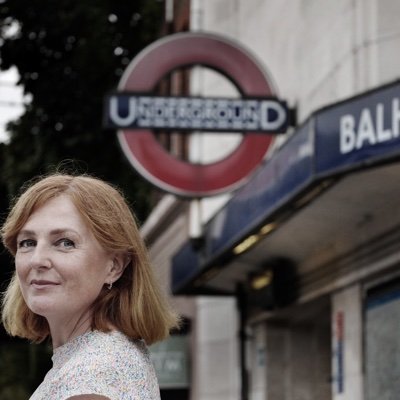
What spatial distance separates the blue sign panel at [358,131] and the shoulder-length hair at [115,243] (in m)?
5.64

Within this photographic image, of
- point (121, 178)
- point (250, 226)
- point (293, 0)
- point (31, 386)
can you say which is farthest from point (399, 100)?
point (31, 386)

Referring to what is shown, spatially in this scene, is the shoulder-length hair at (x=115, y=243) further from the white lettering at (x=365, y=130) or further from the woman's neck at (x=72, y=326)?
the white lettering at (x=365, y=130)

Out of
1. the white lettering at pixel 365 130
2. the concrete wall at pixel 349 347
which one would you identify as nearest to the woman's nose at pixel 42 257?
the white lettering at pixel 365 130

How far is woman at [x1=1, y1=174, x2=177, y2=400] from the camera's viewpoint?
8.30 feet

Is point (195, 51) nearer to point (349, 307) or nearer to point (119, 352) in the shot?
point (349, 307)

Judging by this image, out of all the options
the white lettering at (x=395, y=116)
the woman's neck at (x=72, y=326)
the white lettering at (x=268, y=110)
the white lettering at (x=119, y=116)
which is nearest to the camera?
the woman's neck at (x=72, y=326)

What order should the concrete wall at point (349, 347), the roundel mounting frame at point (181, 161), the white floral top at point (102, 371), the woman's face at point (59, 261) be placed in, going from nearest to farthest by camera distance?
the white floral top at point (102, 371)
the woman's face at point (59, 261)
the concrete wall at point (349, 347)
the roundel mounting frame at point (181, 161)

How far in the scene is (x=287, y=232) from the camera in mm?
12016

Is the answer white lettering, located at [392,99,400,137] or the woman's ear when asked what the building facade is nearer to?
white lettering, located at [392,99,400,137]

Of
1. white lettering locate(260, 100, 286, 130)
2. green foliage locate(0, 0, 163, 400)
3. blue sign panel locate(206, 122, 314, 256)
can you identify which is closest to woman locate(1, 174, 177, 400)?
blue sign panel locate(206, 122, 314, 256)

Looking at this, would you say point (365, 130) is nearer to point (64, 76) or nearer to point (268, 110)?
point (268, 110)

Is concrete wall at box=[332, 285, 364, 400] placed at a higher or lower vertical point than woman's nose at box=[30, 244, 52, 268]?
higher

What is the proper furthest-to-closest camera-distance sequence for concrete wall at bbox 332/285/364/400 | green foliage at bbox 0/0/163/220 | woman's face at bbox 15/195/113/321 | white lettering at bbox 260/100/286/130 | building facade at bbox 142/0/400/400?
1. green foliage at bbox 0/0/163/220
2. white lettering at bbox 260/100/286/130
3. concrete wall at bbox 332/285/364/400
4. building facade at bbox 142/0/400/400
5. woman's face at bbox 15/195/113/321

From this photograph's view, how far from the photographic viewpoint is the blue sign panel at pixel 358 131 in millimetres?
8352
